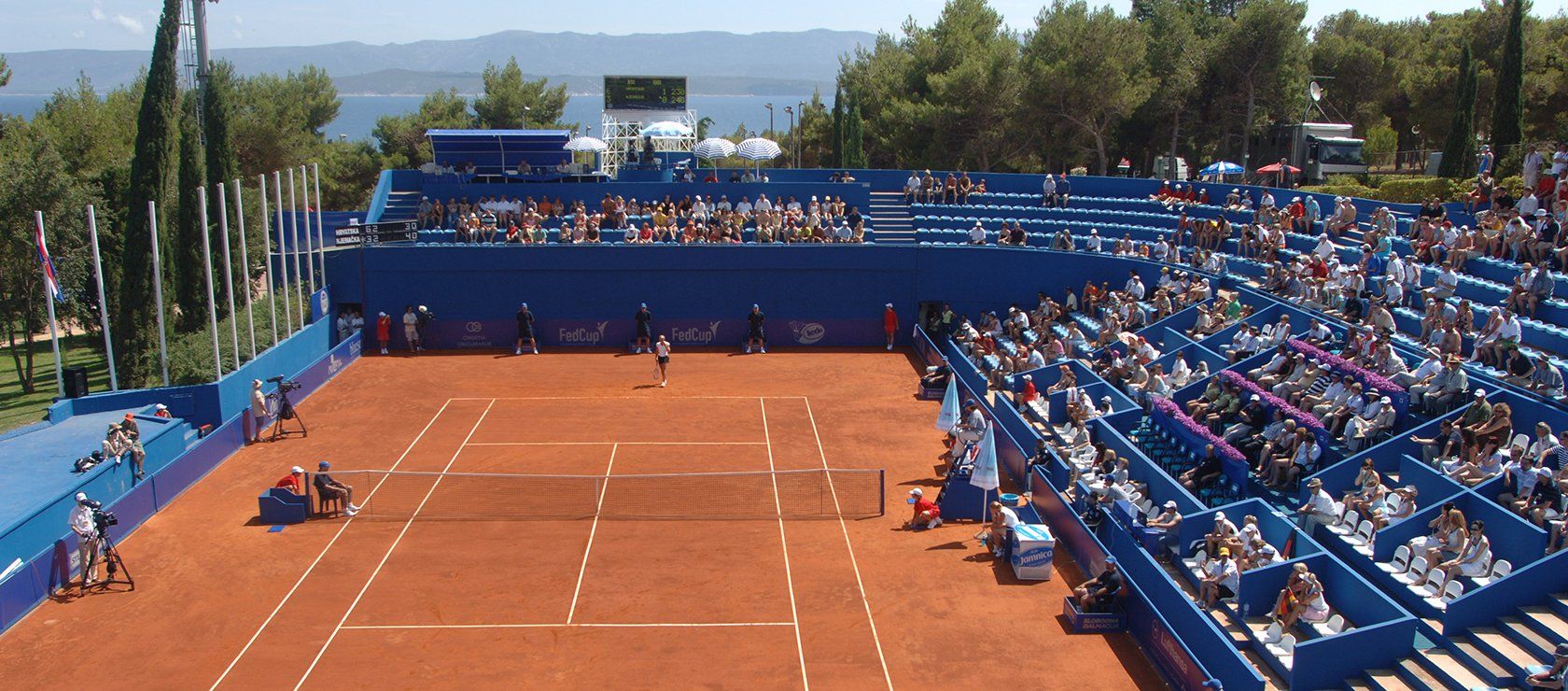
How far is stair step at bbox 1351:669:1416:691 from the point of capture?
1374 cm

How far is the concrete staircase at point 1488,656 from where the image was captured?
13594mm

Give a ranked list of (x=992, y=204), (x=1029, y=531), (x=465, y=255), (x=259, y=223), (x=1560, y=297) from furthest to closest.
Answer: (x=259, y=223), (x=992, y=204), (x=465, y=255), (x=1560, y=297), (x=1029, y=531)

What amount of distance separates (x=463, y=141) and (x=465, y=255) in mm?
9027

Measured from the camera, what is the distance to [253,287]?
48.9m

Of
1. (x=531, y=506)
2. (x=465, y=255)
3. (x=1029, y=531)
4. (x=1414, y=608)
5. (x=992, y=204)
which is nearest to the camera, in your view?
(x=1414, y=608)

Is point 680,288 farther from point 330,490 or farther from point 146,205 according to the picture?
point 330,490

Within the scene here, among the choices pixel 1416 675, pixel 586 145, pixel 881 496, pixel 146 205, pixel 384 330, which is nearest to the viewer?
pixel 1416 675

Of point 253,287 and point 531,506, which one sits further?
point 253,287

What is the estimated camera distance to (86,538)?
17.7 metres

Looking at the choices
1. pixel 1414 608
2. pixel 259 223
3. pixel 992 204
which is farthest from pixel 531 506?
pixel 259 223

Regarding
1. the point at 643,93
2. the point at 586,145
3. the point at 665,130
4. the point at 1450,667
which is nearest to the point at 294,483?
the point at 1450,667

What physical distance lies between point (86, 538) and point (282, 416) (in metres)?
8.39

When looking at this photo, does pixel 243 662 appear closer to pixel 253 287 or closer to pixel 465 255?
pixel 465 255

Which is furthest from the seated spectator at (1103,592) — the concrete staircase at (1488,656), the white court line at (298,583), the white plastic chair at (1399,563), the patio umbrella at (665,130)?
the patio umbrella at (665,130)
